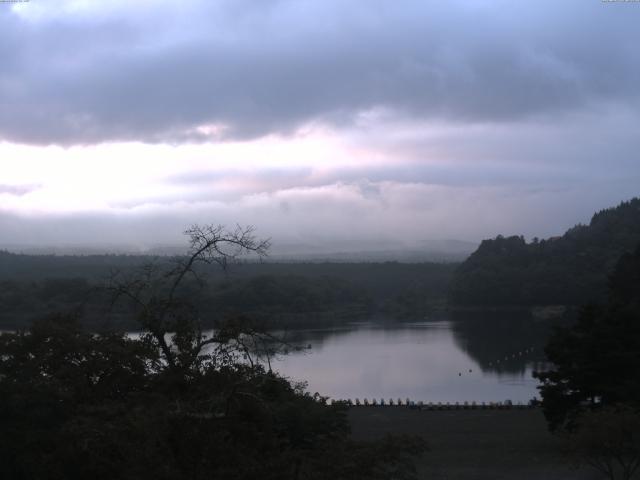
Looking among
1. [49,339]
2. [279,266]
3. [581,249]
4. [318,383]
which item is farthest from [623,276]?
[279,266]

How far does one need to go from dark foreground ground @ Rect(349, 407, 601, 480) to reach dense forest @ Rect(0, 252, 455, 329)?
1802 cm

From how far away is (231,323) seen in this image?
5.73 metres

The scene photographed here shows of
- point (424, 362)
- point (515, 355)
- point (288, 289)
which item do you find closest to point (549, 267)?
point (288, 289)

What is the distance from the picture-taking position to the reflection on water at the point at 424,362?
27.2 metres

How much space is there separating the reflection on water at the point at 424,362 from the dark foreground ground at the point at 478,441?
329 cm

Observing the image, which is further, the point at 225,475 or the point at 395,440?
the point at 395,440

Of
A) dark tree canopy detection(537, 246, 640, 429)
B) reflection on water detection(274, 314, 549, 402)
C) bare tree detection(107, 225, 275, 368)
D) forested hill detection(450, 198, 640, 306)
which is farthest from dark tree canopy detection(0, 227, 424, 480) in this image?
forested hill detection(450, 198, 640, 306)

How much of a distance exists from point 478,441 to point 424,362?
18960 millimetres

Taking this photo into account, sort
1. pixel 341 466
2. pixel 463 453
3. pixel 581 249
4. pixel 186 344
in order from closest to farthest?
pixel 341 466, pixel 186 344, pixel 463 453, pixel 581 249

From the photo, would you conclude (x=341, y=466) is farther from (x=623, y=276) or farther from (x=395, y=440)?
(x=623, y=276)

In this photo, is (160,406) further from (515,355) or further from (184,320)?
(515,355)

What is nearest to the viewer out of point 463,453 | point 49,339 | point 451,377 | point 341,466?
point 341,466

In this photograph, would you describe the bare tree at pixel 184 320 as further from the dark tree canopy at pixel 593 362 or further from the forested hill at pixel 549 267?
the forested hill at pixel 549 267

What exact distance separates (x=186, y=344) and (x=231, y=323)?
604 mm
